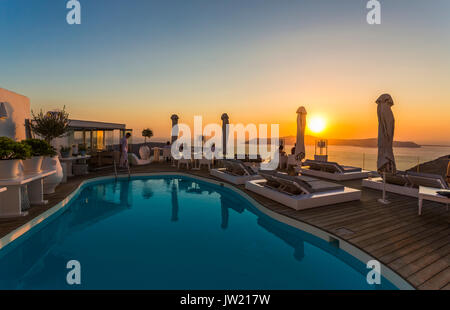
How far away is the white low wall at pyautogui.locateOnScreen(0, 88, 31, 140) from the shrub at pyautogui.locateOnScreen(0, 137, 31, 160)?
3.89 metres

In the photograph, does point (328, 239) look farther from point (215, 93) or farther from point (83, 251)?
point (215, 93)

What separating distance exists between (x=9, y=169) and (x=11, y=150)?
0.37 metres

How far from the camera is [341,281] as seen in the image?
2.73 meters

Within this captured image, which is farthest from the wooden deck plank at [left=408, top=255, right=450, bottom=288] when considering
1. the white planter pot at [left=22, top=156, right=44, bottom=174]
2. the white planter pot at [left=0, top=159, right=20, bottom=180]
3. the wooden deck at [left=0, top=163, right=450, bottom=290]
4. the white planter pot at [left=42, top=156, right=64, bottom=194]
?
the white planter pot at [left=42, top=156, right=64, bottom=194]

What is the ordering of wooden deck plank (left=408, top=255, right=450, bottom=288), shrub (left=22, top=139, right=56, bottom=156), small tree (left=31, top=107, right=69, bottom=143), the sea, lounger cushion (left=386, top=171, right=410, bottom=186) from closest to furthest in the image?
wooden deck plank (left=408, top=255, right=450, bottom=288)
shrub (left=22, top=139, right=56, bottom=156)
lounger cushion (left=386, top=171, right=410, bottom=186)
small tree (left=31, top=107, right=69, bottom=143)
the sea

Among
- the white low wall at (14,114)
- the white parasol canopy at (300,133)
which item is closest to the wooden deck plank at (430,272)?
the white parasol canopy at (300,133)

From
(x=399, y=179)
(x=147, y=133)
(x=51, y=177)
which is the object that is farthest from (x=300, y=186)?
(x=147, y=133)

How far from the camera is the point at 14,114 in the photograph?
7.33 m

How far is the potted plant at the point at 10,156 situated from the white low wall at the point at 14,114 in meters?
3.91

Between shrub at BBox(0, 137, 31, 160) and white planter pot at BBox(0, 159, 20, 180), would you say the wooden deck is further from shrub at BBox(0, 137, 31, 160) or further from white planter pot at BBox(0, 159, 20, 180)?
shrub at BBox(0, 137, 31, 160)

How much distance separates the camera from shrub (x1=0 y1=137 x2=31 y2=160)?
3880mm
